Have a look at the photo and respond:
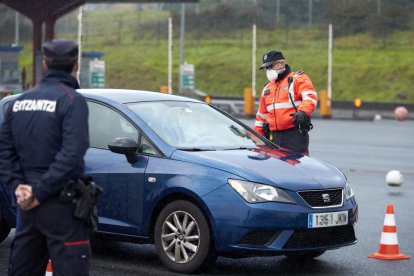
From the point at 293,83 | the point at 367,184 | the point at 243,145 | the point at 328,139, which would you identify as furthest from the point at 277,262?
the point at 328,139

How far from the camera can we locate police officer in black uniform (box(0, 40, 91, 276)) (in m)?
5.51

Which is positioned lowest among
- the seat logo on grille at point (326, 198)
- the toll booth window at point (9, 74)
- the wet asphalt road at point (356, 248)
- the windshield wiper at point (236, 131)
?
the wet asphalt road at point (356, 248)

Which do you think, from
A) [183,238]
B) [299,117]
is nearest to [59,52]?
[183,238]

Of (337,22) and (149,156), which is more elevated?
(337,22)

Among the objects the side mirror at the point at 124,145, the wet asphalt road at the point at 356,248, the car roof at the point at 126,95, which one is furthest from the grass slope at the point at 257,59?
the side mirror at the point at 124,145

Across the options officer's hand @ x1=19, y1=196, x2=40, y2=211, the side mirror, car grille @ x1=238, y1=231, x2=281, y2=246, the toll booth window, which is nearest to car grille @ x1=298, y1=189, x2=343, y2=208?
car grille @ x1=238, y1=231, x2=281, y2=246

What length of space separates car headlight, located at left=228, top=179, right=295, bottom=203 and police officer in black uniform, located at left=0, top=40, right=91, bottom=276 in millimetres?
2617

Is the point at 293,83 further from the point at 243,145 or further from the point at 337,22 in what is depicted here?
the point at 337,22

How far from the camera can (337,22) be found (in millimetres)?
55469

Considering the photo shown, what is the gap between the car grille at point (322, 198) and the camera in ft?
27.1

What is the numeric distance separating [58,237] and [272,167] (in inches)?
124

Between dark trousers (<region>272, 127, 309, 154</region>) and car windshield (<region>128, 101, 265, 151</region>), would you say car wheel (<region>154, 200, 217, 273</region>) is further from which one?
dark trousers (<region>272, 127, 309, 154</region>)

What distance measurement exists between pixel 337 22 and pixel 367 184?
4026cm

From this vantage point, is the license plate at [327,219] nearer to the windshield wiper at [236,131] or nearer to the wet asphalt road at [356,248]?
the wet asphalt road at [356,248]
